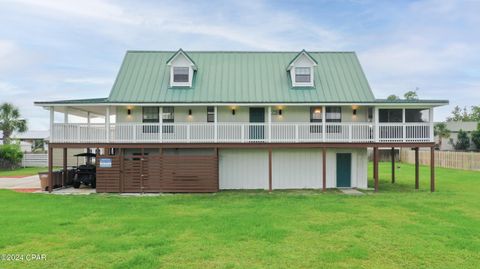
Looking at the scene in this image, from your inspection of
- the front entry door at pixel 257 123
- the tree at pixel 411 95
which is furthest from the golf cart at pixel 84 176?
the tree at pixel 411 95

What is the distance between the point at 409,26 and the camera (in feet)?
107

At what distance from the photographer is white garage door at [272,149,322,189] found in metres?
21.0

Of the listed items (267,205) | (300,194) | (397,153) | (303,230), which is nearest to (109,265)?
(303,230)

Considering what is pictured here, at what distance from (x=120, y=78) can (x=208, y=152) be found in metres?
7.14

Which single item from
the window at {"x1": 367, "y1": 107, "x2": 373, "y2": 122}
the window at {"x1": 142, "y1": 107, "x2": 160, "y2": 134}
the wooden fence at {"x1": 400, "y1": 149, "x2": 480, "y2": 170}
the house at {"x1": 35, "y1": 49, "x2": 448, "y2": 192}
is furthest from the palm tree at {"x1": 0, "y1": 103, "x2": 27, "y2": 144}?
the wooden fence at {"x1": 400, "y1": 149, "x2": 480, "y2": 170}

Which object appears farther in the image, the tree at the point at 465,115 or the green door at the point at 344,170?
the tree at the point at 465,115

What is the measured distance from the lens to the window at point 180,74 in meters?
21.1

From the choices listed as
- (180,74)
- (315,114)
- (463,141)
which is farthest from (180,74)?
(463,141)

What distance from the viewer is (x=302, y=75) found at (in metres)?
21.3

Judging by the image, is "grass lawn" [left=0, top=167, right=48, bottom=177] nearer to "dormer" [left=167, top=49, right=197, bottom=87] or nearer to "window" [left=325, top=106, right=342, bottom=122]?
"dormer" [left=167, top=49, right=197, bottom=87]

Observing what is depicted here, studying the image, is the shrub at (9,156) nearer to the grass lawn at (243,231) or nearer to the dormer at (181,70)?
the grass lawn at (243,231)

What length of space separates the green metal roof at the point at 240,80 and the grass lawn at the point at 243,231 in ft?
19.8

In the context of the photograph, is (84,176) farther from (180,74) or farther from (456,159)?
(456,159)

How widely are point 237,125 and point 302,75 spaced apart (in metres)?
5.23
